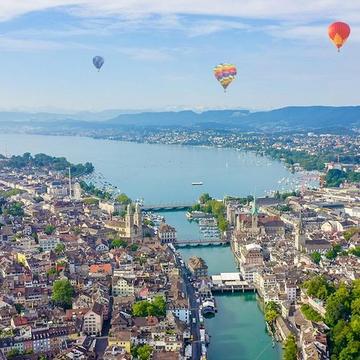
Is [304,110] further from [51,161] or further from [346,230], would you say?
[346,230]

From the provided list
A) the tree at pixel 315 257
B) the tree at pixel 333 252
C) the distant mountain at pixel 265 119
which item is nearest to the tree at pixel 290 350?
the tree at pixel 315 257

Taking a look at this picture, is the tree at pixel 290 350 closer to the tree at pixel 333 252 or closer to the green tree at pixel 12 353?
the green tree at pixel 12 353

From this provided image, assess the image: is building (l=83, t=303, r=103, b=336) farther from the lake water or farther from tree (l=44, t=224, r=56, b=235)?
the lake water

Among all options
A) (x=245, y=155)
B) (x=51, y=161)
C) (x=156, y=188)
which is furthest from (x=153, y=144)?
(x=156, y=188)

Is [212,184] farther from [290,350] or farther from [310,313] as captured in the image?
[290,350]

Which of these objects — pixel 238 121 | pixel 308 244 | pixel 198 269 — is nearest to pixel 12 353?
pixel 198 269

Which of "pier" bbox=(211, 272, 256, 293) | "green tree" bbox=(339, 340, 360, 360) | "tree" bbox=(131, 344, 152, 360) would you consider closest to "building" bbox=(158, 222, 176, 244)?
"pier" bbox=(211, 272, 256, 293)
